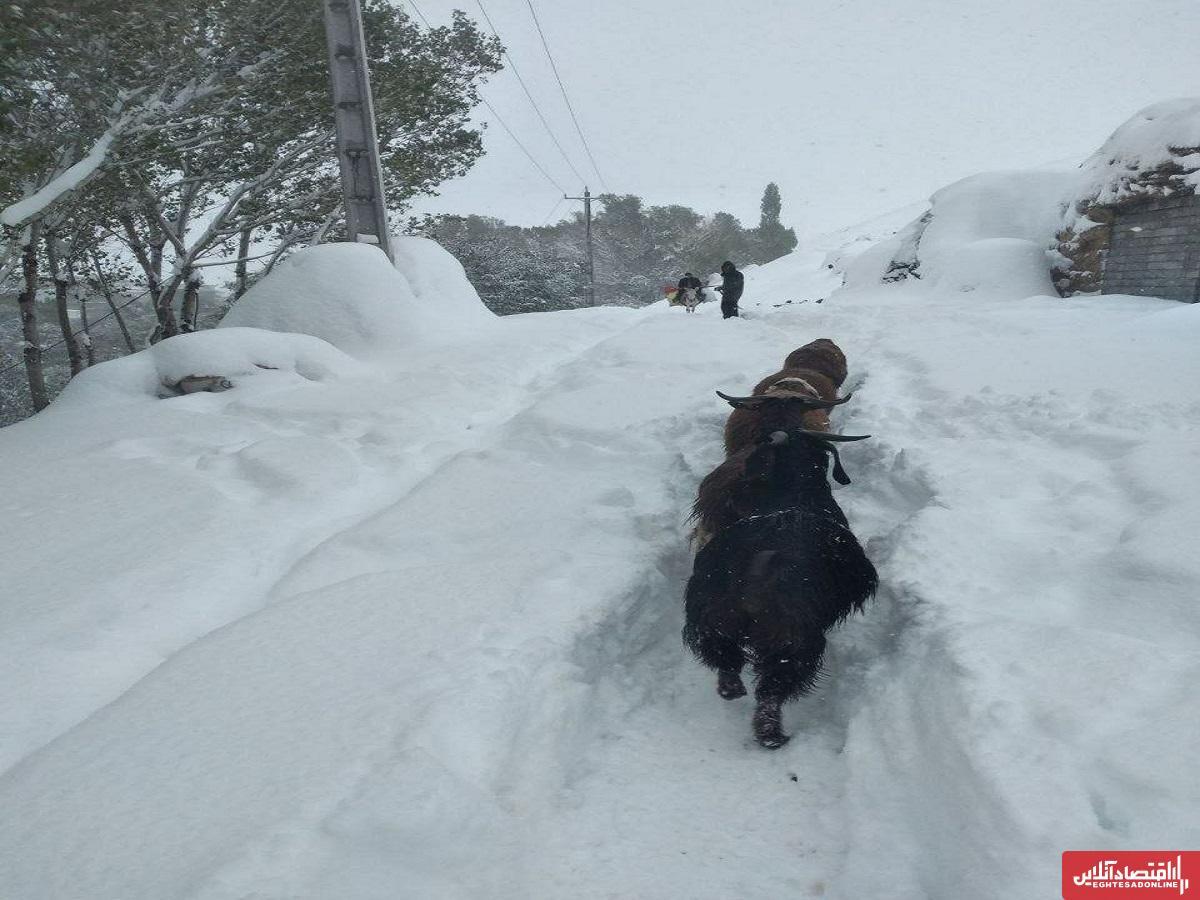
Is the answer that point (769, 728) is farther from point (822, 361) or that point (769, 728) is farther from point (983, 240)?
point (983, 240)

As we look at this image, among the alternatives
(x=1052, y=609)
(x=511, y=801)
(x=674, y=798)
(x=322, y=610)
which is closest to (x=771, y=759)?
(x=674, y=798)

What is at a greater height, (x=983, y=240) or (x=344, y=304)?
(x=983, y=240)

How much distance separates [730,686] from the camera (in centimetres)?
279

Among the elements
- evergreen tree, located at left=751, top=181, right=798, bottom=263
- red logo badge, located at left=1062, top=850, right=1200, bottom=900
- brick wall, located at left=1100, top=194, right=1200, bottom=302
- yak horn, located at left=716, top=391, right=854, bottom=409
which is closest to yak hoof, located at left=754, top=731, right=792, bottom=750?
red logo badge, located at left=1062, top=850, right=1200, bottom=900

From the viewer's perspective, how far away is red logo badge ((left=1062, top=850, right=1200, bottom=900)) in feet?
4.97

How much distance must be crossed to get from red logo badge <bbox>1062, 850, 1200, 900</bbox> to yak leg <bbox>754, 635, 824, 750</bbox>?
103 centimetres

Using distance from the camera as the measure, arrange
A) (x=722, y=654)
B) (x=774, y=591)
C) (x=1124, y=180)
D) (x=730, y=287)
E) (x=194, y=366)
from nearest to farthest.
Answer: (x=774, y=591), (x=722, y=654), (x=194, y=366), (x=1124, y=180), (x=730, y=287)

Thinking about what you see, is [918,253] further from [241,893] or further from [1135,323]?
[241,893]

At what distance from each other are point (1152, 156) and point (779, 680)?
1448 cm

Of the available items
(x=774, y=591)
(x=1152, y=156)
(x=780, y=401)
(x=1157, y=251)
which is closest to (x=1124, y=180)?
(x=1152, y=156)

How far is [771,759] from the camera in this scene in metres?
2.54

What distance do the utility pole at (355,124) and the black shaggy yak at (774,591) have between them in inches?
383

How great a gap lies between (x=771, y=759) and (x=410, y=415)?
4942mm

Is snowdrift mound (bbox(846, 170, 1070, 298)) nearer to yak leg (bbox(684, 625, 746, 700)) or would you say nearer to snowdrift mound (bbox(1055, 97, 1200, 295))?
snowdrift mound (bbox(1055, 97, 1200, 295))
